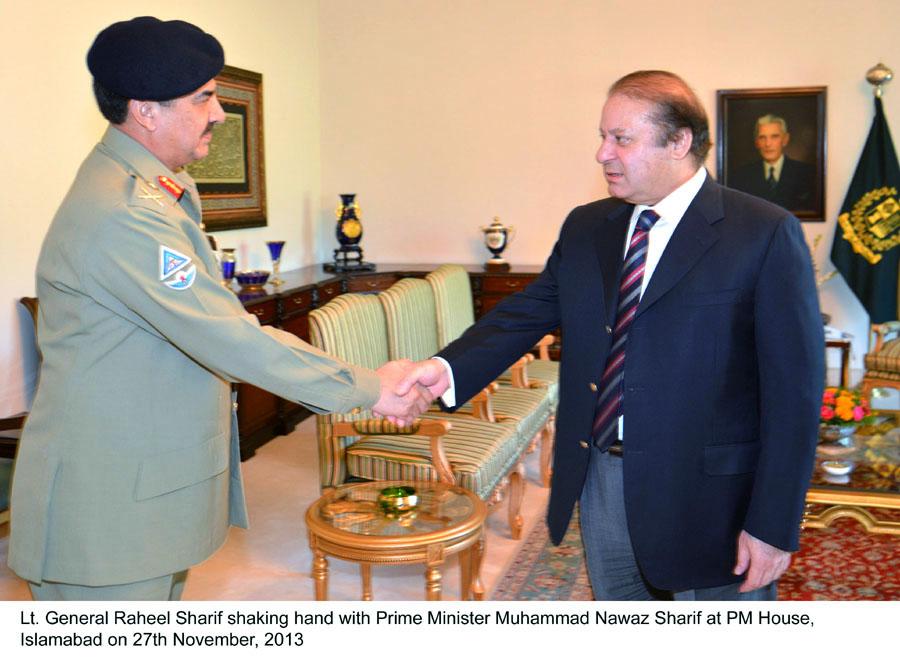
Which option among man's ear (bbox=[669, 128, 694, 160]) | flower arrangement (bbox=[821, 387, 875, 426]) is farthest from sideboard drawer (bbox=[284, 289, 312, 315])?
man's ear (bbox=[669, 128, 694, 160])

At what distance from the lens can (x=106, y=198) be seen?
1.68 m

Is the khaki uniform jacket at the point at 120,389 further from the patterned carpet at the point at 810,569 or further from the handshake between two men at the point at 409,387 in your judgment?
the patterned carpet at the point at 810,569

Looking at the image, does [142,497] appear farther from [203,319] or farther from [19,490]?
[203,319]

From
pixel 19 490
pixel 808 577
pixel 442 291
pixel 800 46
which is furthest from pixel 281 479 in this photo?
pixel 800 46

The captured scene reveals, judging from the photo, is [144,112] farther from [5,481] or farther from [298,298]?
[298,298]

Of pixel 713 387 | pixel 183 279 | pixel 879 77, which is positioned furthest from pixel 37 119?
pixel 879 77

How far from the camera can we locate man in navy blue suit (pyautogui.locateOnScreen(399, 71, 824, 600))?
1724mm

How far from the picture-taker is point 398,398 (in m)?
2.30

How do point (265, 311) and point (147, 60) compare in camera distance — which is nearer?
point (147, 60)

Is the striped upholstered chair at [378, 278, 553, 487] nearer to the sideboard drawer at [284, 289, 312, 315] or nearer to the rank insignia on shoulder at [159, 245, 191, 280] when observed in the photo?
the sideboard drawer at [284, 289, 312, 315]

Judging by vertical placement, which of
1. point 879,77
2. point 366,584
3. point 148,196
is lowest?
point 366,584

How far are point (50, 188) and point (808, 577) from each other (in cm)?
407

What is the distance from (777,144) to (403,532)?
550cm
